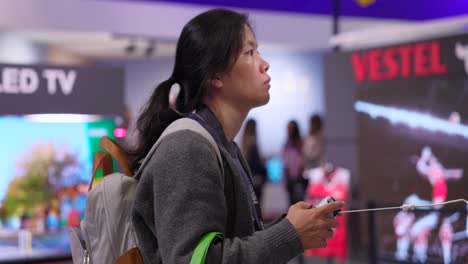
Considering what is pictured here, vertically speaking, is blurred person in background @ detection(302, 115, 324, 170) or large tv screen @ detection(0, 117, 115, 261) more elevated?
large tv screen @ detection(0, 117, 115, 261)

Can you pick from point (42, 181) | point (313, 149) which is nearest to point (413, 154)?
point (42, 181)

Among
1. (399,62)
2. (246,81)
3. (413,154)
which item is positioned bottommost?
(413,154)

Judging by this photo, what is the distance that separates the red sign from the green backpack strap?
13.3 feet

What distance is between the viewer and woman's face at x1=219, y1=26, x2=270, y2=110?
1837 millimetres

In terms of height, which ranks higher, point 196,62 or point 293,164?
point 196,62

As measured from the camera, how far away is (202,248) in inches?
61.6

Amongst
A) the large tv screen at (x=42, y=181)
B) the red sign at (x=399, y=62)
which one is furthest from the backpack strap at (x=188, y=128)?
the red sign at (x=399, y=62)

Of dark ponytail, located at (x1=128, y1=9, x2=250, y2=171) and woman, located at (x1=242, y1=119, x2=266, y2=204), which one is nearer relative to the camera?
dark ponytail, located at (x1=128, y1=9, x2=250, y2=171)

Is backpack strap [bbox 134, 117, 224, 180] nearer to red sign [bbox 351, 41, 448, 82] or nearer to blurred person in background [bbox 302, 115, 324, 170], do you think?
red sign [bbox 351, 41, 448, 82]

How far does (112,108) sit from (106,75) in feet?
0.74

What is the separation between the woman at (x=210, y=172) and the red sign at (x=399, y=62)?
368 cm

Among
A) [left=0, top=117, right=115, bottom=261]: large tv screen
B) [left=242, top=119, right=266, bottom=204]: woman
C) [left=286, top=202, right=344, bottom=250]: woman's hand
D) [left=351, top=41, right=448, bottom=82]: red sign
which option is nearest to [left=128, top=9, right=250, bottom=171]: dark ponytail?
[left=286, top=202, right=344, bottom=250]: woman's hand

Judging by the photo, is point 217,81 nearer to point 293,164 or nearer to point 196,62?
point 196,62

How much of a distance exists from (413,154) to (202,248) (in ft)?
13.8
